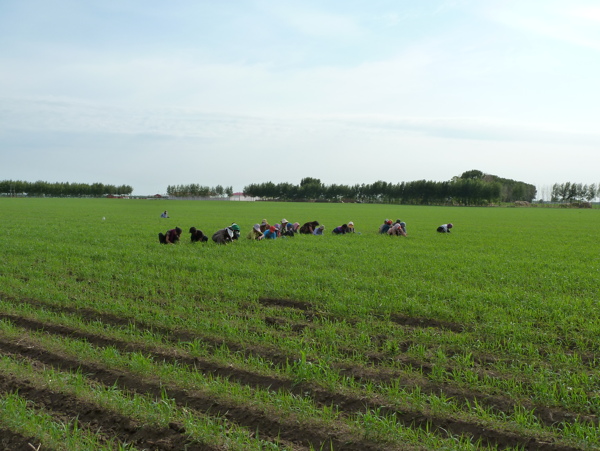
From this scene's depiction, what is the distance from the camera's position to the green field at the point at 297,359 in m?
4.20

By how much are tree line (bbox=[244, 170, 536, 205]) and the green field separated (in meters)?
130

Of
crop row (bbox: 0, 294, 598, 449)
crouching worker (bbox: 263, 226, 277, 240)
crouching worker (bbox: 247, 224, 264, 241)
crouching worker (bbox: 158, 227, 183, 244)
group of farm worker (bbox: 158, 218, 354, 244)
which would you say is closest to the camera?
crop row (bbox: 0, 294, 598, 449)

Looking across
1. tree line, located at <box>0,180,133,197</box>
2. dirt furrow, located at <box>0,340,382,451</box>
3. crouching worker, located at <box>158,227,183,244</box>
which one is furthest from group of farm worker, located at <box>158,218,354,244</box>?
tree line, located at <box>0,180,133,197</box>

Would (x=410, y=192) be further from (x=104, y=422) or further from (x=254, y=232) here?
(x=104, y=422)

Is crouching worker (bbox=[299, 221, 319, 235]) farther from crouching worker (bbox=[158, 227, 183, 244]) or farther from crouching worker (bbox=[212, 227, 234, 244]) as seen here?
crouching worker (bbox=[158, 227, 183, 244])

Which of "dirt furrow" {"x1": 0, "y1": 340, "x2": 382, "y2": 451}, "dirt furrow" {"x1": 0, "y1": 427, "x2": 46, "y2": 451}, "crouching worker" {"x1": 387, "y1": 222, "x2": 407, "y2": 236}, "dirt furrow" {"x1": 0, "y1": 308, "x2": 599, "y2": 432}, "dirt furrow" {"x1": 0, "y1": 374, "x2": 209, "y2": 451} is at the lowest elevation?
"dirt furrow" {"x1": 0, "y1": 427, "x2": 46, "y2": 451}

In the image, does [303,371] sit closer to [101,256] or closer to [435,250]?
[101,256]

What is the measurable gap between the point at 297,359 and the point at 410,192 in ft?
471

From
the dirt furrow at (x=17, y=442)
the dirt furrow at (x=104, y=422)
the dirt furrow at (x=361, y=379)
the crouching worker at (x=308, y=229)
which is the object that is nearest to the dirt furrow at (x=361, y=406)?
the dirt furrow at (x=361, y=379)

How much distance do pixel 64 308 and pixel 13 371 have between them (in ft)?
8.96

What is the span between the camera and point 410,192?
472 feet

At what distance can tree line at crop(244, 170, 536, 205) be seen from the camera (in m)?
132

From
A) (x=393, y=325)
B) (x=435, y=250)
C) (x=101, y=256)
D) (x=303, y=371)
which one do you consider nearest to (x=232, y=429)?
(x=303, y=371)

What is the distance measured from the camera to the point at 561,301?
831cm
